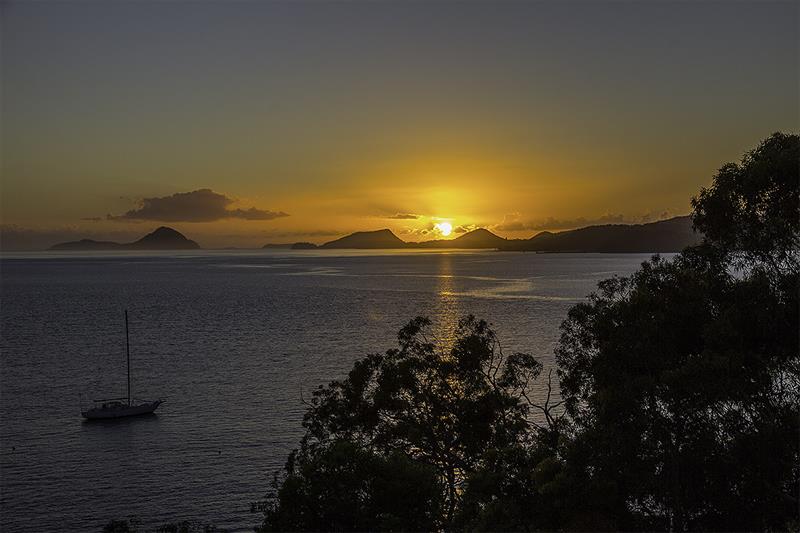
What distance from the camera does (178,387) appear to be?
65.6 metres

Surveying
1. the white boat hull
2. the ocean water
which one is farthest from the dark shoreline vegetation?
the white boat hull

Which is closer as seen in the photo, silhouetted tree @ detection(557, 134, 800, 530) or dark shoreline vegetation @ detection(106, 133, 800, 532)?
silhouetted tree @ detection(557, 134, 800, 530)

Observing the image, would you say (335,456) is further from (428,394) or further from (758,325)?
(758,325)

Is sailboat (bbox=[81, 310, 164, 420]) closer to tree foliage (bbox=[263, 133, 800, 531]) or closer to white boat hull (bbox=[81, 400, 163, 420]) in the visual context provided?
white boat hull (bbox=[81, 400, 163, 420])

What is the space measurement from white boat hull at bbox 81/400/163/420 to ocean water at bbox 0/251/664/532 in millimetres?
1025

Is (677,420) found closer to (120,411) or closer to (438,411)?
(438,411)

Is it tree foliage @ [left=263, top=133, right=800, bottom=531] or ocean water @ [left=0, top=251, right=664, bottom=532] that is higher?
tree foliage @ [left=263, top=133, right=800, bottom=531]

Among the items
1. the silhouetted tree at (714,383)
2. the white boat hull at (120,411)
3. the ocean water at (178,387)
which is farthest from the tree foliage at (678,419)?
the white boat hull at (120,411)

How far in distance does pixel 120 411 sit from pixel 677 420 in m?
51.6

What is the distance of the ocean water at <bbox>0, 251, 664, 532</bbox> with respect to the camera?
40.0 m

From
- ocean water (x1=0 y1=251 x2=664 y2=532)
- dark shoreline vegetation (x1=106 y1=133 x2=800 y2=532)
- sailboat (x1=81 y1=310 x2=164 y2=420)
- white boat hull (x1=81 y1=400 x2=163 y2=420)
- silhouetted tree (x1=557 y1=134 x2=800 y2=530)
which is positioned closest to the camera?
silhouetted tree (x1=557 y1=134 x2=800 y2=530)

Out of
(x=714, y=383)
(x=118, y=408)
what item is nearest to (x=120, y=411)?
(x=118, y=408)

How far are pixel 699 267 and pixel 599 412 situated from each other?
5.76 meters

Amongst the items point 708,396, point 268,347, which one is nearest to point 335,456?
point 708,396
